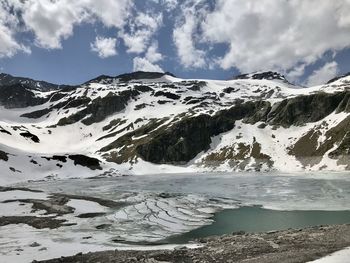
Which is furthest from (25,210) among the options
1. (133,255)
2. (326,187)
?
(326,187)

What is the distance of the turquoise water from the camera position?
156 ft

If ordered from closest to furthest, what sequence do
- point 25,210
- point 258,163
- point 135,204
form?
1. point 25,210
2. point 135,204
3. point 258,163

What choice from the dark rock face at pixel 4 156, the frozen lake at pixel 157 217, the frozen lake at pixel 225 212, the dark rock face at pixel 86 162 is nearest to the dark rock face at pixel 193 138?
the dark rock face at pixel 86 162

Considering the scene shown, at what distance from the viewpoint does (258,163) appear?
6412 inches

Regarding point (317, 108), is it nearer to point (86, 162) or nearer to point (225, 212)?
point (86, 162)

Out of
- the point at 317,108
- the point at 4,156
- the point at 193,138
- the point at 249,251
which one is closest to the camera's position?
the point at 249,251

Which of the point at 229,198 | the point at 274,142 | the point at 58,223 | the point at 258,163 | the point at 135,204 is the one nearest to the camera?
the point at 58,223

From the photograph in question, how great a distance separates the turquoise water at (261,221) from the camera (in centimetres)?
4759

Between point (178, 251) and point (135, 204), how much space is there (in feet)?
112

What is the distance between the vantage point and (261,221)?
5303 centimetres

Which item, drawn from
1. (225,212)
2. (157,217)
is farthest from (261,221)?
(157,217)

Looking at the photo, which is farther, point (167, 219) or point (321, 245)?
point (167, 219)

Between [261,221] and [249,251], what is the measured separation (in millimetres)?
20675

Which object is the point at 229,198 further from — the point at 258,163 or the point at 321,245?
the point at 258,163
